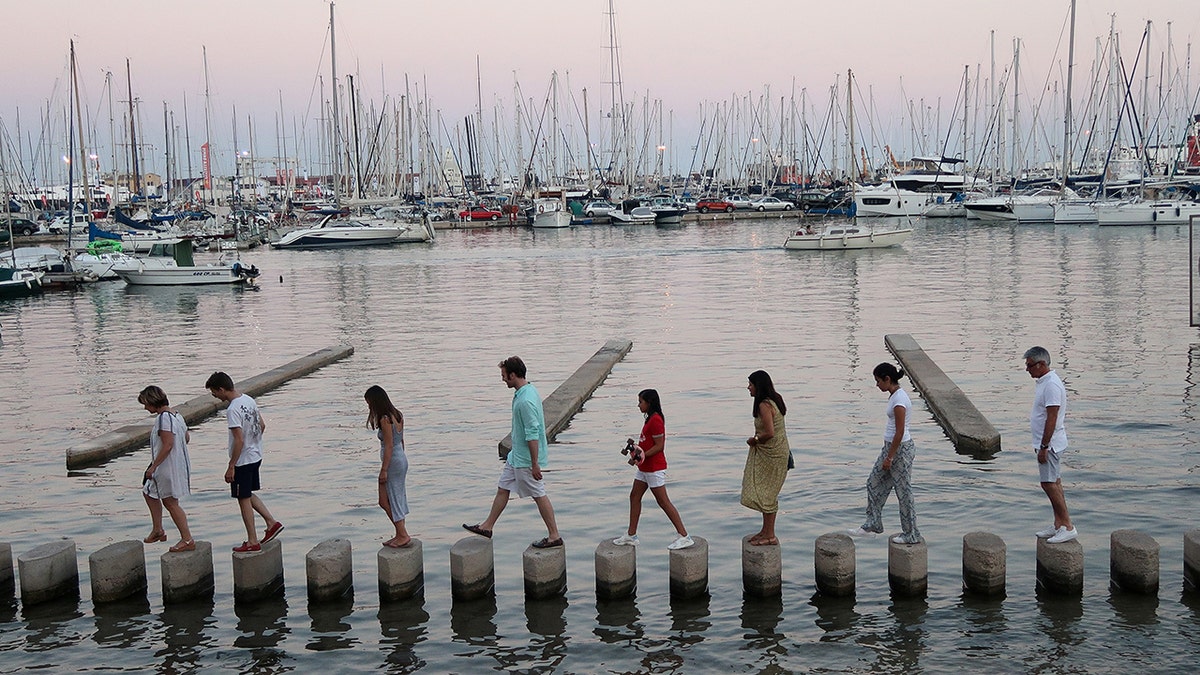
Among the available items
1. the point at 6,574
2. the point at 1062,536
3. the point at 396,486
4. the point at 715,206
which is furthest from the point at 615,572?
the point at 715,206

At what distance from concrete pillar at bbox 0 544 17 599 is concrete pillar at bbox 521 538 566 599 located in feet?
15.1

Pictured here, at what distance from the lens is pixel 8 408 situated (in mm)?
21766

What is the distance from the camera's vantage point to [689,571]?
10586mm

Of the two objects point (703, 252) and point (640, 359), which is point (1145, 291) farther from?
point (703, 252)

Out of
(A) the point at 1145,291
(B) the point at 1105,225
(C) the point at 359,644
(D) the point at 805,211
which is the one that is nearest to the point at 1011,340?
(A) the point at 1145,291

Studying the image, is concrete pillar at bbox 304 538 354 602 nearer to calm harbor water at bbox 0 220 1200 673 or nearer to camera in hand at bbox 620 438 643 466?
calm harbor water at bbox 0 220 1200 673

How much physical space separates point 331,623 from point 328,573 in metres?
0.45

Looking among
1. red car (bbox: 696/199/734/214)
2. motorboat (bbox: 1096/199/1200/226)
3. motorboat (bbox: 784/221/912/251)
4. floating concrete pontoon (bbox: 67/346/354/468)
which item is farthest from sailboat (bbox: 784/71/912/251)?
red car (bbox: 696/199/734/214)

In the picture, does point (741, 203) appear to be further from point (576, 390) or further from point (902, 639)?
point (902, 639)

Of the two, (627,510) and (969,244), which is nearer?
(627,510)

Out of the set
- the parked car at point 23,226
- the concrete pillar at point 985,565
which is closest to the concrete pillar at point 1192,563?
the concrete pillar at point 985,565

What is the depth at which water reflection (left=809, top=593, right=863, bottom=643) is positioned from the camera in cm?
995

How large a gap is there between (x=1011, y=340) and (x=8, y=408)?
2047cm

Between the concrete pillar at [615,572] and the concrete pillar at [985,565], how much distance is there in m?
2.89
